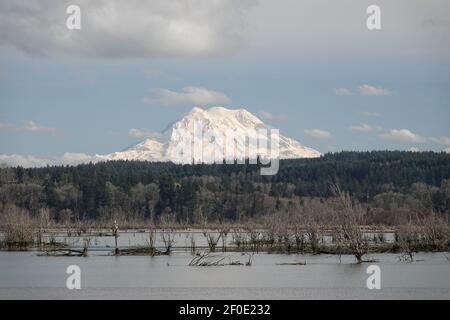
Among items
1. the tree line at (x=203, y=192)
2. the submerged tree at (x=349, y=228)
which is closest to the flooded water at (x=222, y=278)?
the submerged tree at (x=349, y=228)

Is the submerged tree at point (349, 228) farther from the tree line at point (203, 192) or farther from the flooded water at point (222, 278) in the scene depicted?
the tree line at point (203, 192)

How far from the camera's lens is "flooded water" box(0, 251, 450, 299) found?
38781mm

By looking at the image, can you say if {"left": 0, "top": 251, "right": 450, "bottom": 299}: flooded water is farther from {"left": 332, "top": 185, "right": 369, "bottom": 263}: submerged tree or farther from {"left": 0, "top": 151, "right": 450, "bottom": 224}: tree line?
{"left": 0, "top": 151, "right": 450, "bottom": 224}: tree line

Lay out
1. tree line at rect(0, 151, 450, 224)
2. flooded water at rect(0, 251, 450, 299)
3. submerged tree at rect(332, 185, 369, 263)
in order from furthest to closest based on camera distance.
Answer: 1. tree line at rect(0, 151, 450, 224)
2. submerged tree at rect(332, 185, 369, 263)
3. flooded water at rect(0, 251, 450, 299)

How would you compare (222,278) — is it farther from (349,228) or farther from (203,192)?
(203,192)

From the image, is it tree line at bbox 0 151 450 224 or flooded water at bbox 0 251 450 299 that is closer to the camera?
flooded water at bbox 0 251 450 299

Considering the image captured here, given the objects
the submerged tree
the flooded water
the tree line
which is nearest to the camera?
the flooded water

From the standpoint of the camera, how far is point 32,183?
161m

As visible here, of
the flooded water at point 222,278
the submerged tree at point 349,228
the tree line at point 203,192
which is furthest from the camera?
the tree line at point 203,192

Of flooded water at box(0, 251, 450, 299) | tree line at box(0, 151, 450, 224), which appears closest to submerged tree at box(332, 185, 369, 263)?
flooded water at box(0, 251, 450, 299)

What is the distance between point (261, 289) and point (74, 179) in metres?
124

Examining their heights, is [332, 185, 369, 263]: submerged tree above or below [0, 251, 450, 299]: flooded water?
above

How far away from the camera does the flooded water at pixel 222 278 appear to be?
38781 millimetres
